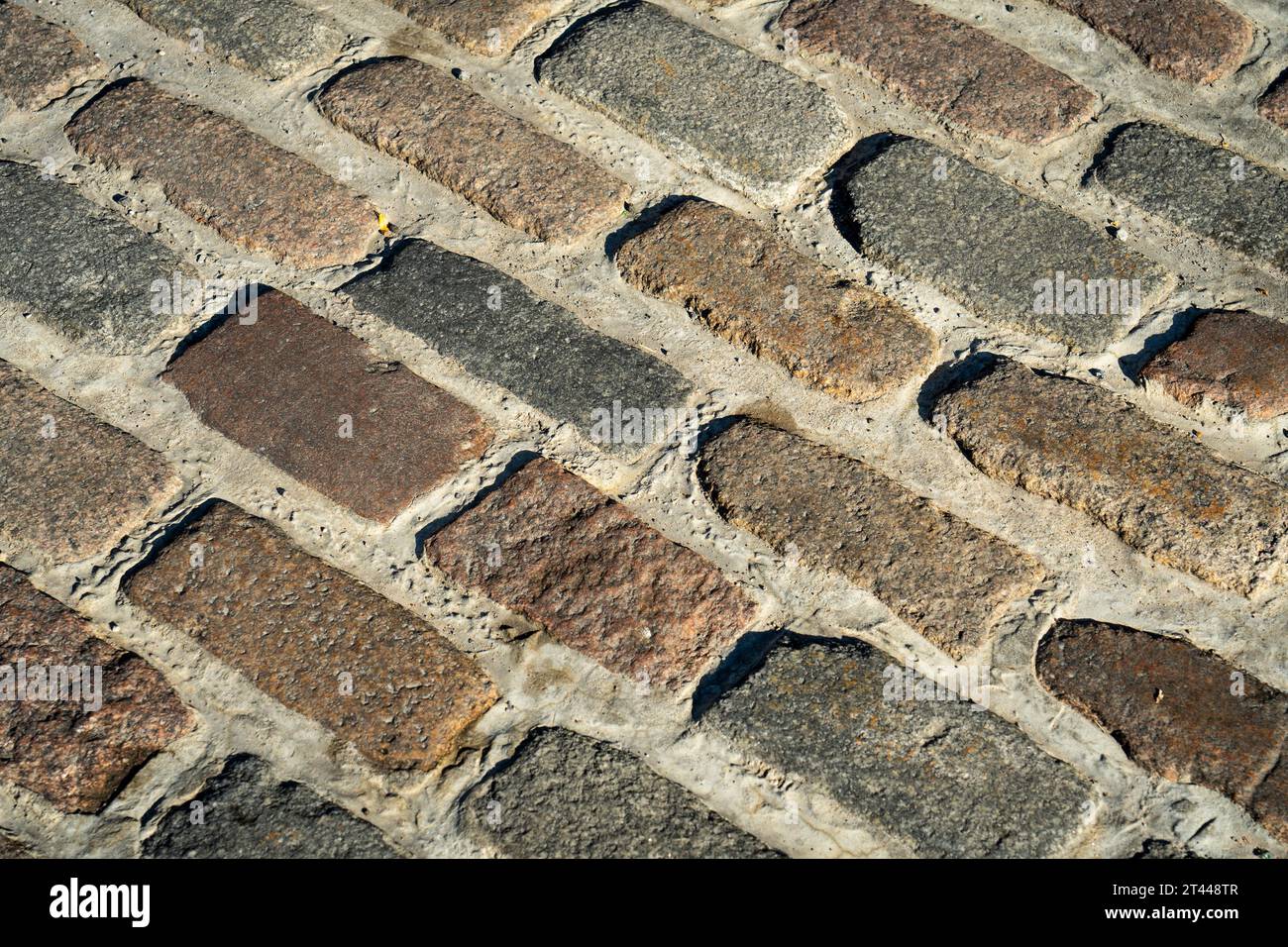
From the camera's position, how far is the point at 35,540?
228 cm

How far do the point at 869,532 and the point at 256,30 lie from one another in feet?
6.71

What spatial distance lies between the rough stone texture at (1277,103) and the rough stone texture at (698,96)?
993 mm

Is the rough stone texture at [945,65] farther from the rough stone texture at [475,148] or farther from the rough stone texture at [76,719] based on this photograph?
the rough stone texture at [76,719]

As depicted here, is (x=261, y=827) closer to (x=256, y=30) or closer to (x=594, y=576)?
(x=594, y=576)

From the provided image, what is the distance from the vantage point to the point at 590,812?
6.41ft

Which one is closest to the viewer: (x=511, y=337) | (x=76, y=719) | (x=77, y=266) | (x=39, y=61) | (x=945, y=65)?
(x=76, y=719)

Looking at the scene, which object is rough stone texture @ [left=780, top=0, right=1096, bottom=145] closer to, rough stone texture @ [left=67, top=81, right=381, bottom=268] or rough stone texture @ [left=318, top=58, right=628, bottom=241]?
rough stone texture @ [left=318, top=58, right=628, bottom=241]

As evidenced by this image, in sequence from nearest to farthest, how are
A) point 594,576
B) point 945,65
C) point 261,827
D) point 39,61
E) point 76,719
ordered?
1. point 261,827
2. point 76,719
3. point 594,576
4. point 945,65
5. point 39,61

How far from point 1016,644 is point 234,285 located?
1781 millimetres

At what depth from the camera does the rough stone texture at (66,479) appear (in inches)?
90.0

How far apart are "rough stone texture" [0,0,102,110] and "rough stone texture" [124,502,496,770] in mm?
1422

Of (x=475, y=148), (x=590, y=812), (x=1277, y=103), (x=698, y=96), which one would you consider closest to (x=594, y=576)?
(x=590, y=812)

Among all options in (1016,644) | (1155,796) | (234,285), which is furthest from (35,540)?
(1155,796)

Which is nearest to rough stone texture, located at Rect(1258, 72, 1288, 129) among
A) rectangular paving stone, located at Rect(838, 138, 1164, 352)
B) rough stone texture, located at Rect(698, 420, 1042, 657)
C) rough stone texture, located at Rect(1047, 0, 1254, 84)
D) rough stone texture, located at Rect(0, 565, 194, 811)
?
rough stone texture, located at Rect(1047, 0, 1254, 84)
